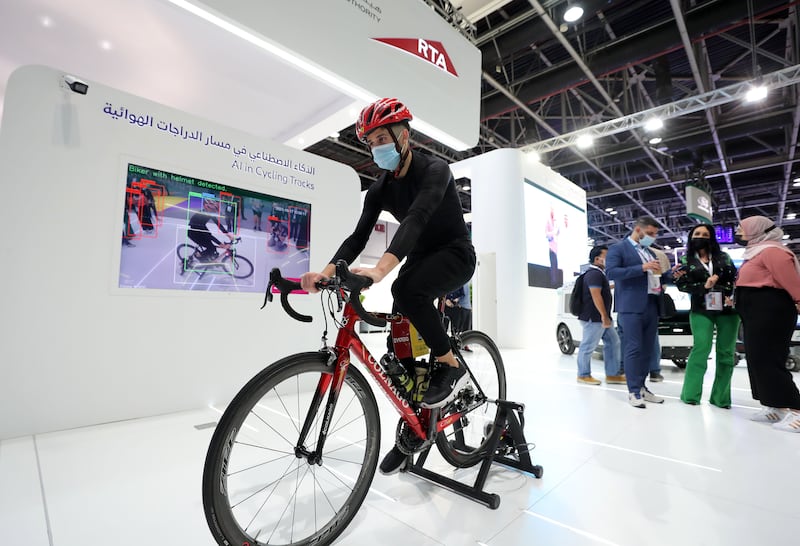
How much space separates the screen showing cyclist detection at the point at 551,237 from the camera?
7.93 metres

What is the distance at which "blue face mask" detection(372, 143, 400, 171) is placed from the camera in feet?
5.03

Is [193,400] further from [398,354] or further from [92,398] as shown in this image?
[398,354]

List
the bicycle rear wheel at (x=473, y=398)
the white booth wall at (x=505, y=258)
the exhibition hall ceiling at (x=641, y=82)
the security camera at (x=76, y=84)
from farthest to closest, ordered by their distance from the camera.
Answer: the white booth wall at (x=505, y=258), the exhibition hall ceiling at (x=641, y=82), the security camera at (x=76, y=84), the bicycle rear wheel at (x=473, y=398)

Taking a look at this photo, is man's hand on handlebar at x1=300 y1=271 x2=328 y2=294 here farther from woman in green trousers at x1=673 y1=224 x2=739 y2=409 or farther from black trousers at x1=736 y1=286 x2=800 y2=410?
woman in green trousers at x1=673 y1=224 x2=739 y2=409

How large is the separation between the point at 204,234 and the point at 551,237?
7437mm

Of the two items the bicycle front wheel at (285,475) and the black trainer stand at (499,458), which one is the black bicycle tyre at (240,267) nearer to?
the bicycle front wheel at (285,475)

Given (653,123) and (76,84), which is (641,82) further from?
(76,84)

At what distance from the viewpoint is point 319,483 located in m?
1.79

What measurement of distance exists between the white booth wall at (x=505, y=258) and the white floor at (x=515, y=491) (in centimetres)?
457

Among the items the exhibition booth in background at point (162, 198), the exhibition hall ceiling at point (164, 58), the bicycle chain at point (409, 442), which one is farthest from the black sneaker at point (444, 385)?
the exhibition hall ceiling at point (164, 58)

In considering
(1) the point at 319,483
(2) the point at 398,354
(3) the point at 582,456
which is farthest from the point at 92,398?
(3) the point at 582,456

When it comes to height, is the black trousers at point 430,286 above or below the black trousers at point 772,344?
above

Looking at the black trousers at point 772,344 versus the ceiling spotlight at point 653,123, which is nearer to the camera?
the black trousers at point 772,344

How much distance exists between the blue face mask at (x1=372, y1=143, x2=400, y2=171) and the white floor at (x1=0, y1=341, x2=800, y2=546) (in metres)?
1.41
